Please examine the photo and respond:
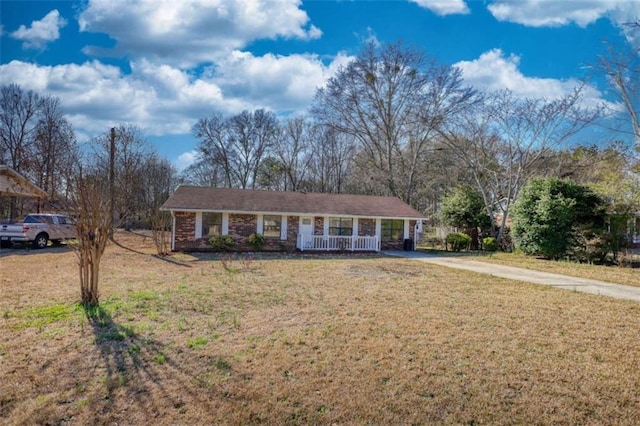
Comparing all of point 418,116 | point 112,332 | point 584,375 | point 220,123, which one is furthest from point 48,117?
point 584,375

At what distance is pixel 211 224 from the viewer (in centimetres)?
1686

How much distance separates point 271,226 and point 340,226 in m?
3.52

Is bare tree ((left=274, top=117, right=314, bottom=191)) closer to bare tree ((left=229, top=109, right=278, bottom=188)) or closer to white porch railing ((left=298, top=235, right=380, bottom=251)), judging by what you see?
bare tree ((left=229, top=109, right=278, bottom=188))

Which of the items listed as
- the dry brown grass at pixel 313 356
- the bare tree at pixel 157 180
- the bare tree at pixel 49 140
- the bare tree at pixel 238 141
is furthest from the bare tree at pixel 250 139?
the dry brown grass at pixel 313 356

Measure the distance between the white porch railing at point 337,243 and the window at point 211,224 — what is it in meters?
3.81

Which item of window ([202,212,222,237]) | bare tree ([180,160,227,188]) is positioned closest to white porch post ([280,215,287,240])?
window ([202,212,222,237])

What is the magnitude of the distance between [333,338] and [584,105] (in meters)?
21.0

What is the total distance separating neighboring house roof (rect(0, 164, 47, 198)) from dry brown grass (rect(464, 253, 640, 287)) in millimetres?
19195

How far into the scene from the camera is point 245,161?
36219 millimetres

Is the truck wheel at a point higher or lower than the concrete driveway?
higher

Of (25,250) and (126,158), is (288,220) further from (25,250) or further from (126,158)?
(126,158)

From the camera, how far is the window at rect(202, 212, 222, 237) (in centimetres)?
1669

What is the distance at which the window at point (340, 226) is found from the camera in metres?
18.6

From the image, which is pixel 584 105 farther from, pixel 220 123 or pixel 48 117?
pixel 48 117
